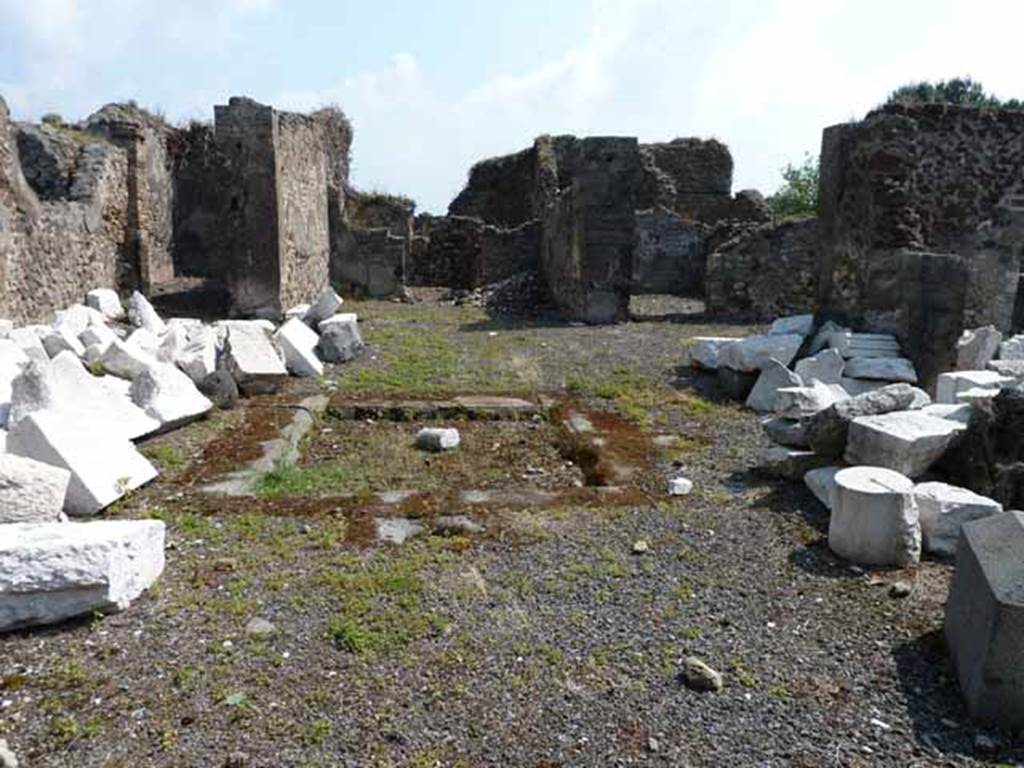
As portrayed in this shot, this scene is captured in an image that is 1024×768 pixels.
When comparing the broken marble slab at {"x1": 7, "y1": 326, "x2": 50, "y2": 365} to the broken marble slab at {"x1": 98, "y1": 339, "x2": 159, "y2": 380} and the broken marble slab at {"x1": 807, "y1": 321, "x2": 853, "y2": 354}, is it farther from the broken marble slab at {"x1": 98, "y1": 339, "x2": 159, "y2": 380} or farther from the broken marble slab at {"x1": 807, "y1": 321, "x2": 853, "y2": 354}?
the broken marble slab at {"x1": 807, "y1": 321, "x2": 853, "y2": 354}

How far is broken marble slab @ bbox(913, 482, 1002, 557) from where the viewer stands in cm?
398

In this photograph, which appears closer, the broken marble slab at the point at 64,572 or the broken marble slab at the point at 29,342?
the broken marble slab at the point at 64,572

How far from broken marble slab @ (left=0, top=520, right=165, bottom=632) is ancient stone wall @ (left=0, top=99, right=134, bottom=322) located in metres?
6.14

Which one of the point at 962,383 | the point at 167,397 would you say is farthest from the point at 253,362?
the point at 962,383

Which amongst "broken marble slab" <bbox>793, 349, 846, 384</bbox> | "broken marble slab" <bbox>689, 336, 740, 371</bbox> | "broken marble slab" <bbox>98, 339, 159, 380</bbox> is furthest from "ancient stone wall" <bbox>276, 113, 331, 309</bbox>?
"broken marble slab" <bbox>793, 349, 846, 384</bbox>

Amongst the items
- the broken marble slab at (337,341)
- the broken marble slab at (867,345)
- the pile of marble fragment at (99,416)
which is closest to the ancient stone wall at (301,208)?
the pile of marble fragment at (99,416)

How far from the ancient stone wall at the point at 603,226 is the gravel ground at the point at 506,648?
7664 millimetres

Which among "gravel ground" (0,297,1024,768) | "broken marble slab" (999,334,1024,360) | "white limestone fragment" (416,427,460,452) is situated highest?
"broken marble slab" (999,334,1024,360)

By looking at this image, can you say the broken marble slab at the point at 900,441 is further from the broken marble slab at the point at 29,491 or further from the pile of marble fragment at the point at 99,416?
the broken marble slab at the point at 29,491

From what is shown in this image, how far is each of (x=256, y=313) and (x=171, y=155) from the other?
278 inches

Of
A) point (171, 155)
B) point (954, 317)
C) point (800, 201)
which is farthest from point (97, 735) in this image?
point (800, 201)

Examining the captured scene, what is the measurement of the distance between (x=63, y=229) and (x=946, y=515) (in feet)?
33.4

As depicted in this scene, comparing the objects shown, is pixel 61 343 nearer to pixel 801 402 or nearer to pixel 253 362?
pixel 253 362

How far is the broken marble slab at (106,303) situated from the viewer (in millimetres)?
10516
